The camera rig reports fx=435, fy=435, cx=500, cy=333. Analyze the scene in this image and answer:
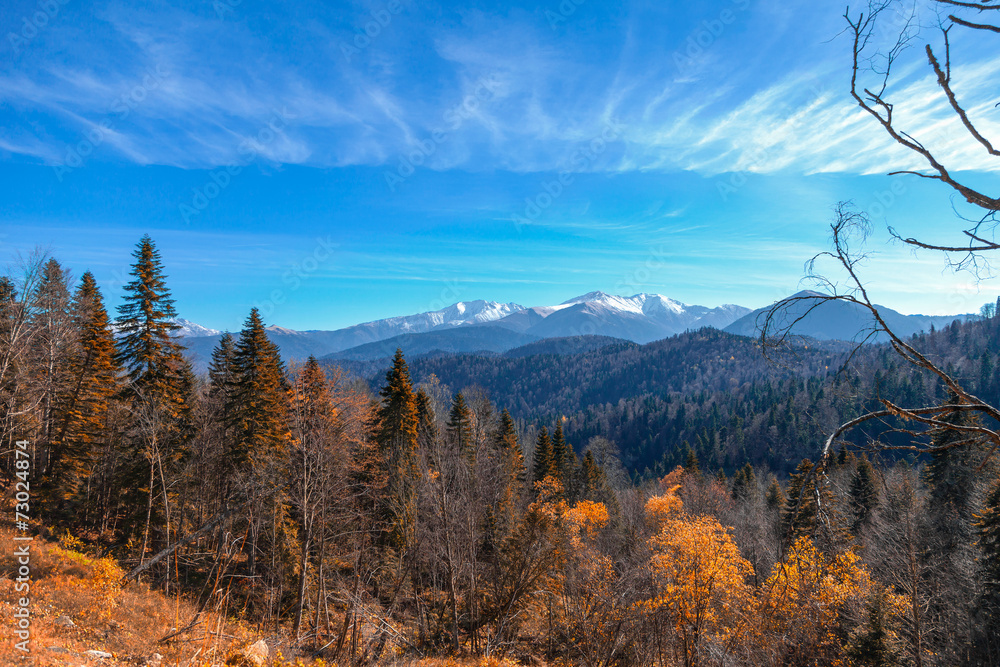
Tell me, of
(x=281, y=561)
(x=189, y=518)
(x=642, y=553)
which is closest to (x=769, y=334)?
(x=281, y=561)

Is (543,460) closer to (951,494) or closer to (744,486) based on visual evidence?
(951,494)

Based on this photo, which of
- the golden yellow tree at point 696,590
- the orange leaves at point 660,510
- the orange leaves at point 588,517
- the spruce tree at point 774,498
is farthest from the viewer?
the spruce tree at point 774,498

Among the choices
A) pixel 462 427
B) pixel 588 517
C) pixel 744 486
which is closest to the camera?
pixel 462 427

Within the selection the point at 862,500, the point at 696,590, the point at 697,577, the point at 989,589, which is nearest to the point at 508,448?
the point at 697,577

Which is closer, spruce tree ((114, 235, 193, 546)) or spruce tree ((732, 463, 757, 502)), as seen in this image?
spruce tree ((114, 235, 193, 546))

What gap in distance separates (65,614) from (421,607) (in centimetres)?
1018

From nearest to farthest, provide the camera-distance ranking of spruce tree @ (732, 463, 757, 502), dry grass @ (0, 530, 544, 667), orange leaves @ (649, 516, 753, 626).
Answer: dry grass @ (0, 530, 544, 667), orange leaves @ (649, 516, 753, 626), spruce tree @ (732, 463, 757, 502)

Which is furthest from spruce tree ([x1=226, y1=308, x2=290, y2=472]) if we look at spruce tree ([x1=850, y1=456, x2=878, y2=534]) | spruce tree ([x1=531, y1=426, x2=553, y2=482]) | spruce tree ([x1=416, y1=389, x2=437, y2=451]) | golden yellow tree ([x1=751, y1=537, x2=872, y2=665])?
spruce tree ([x1=850, y1=456, x2=878, y2=534])

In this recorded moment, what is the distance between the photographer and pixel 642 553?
74.5 feet

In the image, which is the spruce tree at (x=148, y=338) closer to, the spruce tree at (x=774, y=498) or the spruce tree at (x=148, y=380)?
the spruce tree at (x=148, y=380)

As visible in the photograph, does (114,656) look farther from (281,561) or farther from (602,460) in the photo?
(602,460)

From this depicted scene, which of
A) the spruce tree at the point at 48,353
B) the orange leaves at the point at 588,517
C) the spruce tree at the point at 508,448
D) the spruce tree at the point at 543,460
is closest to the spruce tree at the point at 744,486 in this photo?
the orange leaves at the point at 588,517

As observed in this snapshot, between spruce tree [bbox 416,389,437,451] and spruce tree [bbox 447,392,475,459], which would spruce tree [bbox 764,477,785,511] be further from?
spruce tree [bbox 416,389,437,451]

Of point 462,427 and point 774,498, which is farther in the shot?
point 774,498
